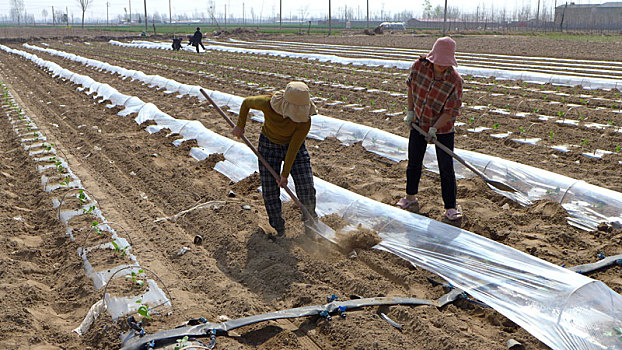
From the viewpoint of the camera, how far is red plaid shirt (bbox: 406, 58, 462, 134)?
4.38 meters

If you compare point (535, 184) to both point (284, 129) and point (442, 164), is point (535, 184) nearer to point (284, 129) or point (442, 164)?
point (442, 164)

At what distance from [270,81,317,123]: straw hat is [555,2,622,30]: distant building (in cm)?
4892

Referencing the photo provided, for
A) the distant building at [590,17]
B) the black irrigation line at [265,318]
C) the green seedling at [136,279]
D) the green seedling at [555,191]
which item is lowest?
the black irrigation line at [265,318]

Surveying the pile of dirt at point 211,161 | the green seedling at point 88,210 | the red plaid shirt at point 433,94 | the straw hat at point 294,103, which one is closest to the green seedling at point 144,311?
the straw hat at point 294,103

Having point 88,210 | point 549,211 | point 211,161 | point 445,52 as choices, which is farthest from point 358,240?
point 211,161

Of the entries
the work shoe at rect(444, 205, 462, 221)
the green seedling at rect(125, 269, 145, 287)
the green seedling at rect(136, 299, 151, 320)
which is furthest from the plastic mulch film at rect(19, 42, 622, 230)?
the green seedling at rect(136, 299, 151, 320)

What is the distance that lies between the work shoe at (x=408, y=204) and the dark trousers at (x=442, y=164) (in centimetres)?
18

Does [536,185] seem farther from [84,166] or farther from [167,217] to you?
[84,166]

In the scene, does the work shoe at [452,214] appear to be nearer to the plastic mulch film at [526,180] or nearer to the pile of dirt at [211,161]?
the plastic mulch film at [526,180]

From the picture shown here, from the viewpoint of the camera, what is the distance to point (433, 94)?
4480 mm

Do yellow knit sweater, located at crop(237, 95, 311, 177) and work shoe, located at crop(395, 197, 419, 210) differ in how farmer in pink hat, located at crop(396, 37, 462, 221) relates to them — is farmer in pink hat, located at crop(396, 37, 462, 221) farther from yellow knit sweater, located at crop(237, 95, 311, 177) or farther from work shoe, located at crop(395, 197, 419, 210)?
yellow knit sweater, located at crop(237, 95, 311, 177)

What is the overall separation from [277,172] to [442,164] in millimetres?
1431

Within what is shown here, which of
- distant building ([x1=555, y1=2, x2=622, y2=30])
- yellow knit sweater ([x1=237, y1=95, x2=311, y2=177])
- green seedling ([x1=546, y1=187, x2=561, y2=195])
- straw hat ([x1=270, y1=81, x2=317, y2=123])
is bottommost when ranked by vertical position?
green seedling ([x1=546, y1=187, x2=561, y2=195])

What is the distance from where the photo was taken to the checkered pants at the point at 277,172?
4465 mm
